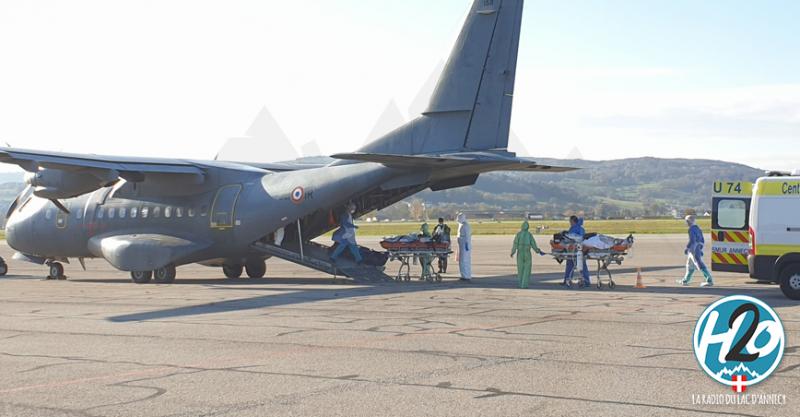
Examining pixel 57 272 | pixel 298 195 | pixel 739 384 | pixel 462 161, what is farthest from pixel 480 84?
pixel 57 272

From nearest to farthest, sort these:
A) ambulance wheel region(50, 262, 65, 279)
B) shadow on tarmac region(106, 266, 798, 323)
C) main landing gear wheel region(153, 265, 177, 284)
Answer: shadow on tarmac region(106, 266, 798, 323)
main landing gear wheel region(153, 265, 177, 284)
ambulance wheel region(50, 262, 65, 279)

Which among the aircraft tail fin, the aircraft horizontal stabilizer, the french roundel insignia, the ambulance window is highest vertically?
the aircraft tail fin

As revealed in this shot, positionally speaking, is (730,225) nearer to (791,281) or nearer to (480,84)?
(791,281)

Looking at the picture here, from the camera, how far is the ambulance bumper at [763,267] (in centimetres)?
1941

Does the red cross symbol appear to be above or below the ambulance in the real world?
below

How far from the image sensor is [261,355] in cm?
1225

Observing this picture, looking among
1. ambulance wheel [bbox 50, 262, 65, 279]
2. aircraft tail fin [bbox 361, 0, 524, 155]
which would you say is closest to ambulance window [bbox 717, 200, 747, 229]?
aircraft tail fin [bbox 361, 0, 524, 155]

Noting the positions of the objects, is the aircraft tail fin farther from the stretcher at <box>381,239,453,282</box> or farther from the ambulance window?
the ambulance window

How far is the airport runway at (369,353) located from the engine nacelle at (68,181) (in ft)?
13.4

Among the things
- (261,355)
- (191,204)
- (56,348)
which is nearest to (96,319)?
(56,348)

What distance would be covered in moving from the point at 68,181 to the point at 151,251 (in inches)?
124

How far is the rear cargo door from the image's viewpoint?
75.9ft

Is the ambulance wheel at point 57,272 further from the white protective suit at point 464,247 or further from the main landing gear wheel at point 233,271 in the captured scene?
the white protective suit at point 464,247

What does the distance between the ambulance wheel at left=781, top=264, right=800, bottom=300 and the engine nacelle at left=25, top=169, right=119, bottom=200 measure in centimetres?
1747
